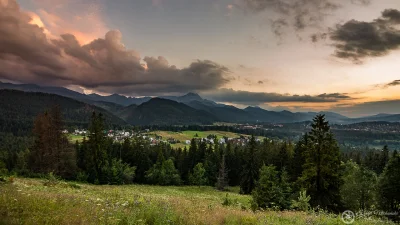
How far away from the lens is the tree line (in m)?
29.8

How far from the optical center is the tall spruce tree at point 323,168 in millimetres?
29500

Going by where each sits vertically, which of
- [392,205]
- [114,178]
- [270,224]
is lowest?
[114,178]

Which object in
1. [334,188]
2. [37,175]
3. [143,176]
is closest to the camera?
[334,188]

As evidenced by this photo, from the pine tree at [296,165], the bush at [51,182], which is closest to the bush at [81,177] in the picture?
the bush at [51,182]

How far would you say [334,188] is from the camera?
29969 mm

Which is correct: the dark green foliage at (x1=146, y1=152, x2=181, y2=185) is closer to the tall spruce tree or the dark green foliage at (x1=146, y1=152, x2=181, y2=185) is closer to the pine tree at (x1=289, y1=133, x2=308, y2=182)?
the pine tree at (x1=289, y1=133, x2=308, y2=182)

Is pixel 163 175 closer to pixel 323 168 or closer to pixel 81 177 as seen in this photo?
pixel 81 177

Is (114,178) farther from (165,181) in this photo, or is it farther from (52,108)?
(52,108)

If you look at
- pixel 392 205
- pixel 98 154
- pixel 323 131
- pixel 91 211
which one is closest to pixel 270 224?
pixel 91 211

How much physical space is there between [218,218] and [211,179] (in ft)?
263

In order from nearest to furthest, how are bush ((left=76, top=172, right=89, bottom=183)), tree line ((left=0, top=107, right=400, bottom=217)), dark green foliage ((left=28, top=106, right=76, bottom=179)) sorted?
tree line ((left=0, top=107, right=400, bottom=217)) < dark green foliage ((left=28, top=106, right=76, bottom=179)) < bush ((left=76, top=172, right=89, bottom=183))

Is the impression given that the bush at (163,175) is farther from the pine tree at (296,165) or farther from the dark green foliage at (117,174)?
the pine tree at (296,165)

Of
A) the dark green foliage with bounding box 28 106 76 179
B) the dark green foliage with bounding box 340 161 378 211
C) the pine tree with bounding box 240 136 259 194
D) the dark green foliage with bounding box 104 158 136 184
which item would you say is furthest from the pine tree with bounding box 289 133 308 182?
→ the dark green foliage with bounding box 28 106 76 179

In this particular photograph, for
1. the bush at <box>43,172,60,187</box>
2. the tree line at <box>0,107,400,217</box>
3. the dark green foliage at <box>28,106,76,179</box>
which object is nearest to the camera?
the bush at <box>43,172,60,187</box>
